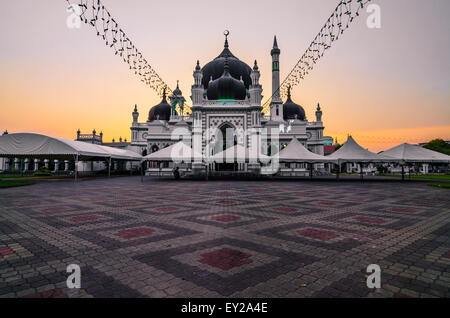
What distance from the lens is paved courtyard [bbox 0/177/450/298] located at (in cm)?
340

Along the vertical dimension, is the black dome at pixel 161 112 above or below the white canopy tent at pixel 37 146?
above

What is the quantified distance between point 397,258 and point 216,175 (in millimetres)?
28475

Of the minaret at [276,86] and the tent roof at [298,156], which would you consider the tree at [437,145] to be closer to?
the minaret at [276,86]

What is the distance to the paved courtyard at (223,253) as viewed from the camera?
3400mm

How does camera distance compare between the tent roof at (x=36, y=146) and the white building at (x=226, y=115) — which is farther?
the white building at (x=226, y=115)

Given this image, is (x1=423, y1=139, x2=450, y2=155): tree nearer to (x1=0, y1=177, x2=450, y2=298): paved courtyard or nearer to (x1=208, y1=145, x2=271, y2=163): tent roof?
(x1=208, y1=145, x2=271, y2=163): tent roof

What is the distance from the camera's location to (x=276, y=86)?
48.9 meters

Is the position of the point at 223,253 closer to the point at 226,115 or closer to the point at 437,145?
the point at 226,115

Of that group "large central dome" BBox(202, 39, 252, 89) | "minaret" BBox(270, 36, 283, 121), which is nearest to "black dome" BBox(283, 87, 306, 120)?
"minaret" BBox(270, 36, 283, 121)

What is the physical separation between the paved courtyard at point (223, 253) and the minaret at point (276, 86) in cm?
4145

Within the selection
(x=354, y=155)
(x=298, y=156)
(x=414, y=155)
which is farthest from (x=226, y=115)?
(x=414, y=155)

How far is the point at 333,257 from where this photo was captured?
4570mm

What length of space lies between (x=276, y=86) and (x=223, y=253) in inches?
1893

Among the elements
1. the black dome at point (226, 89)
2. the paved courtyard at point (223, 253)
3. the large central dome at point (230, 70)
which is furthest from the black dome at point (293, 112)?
the paved courtyard at point (223, 253)
